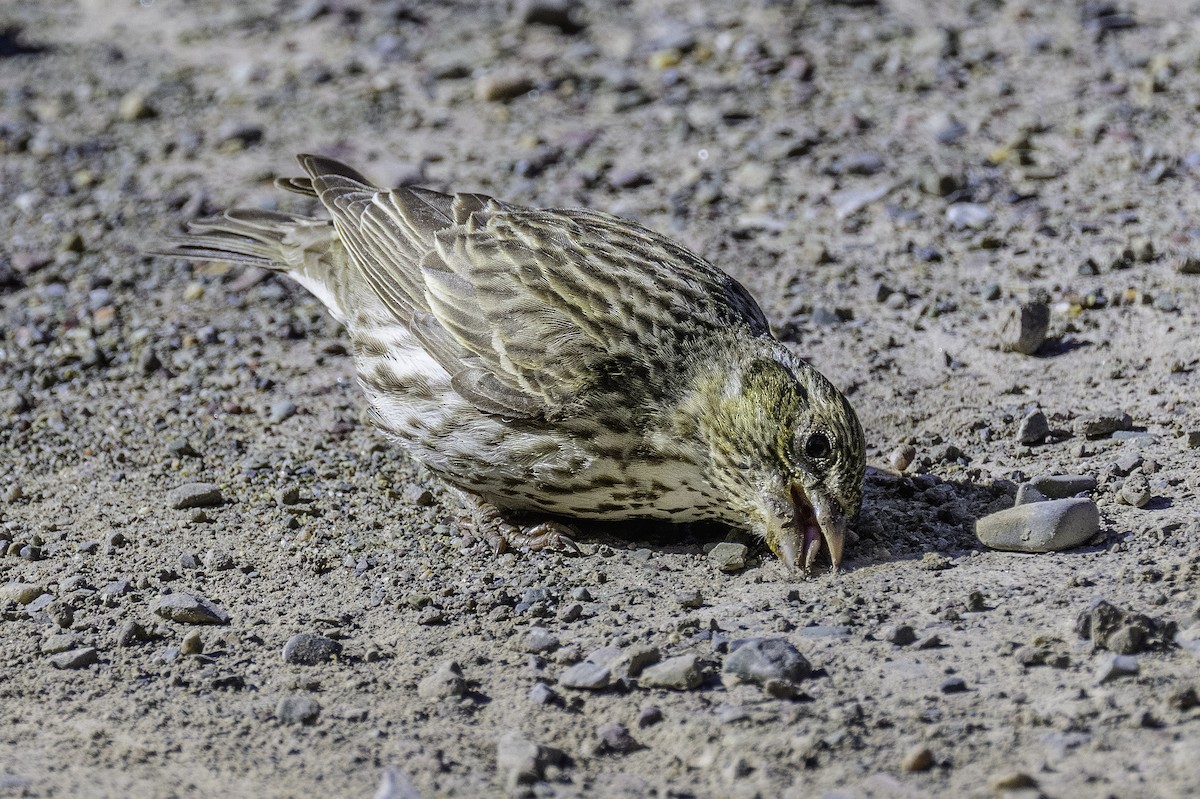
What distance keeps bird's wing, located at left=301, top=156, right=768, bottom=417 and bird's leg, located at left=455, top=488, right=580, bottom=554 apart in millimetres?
517

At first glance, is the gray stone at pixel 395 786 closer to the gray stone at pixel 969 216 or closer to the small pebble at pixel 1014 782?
the small pebble at pixel 1014 782

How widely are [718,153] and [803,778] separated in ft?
17.7

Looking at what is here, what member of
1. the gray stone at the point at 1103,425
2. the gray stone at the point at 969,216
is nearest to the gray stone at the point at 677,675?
the gray stone at the point at 1103,425

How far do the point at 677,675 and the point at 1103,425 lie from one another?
2331 millimetres

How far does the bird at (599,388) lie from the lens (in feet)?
16.2

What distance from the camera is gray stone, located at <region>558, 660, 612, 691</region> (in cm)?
436

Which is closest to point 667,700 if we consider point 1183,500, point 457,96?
point 1183,500

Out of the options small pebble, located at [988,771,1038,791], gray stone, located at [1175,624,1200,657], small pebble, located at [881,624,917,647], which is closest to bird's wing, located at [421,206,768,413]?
small pebble, located at [881,624,917,647]

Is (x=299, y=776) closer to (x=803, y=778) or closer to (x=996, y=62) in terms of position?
(x=803, y=778)

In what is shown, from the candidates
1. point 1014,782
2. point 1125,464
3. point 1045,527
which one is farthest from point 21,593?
point 1125,464

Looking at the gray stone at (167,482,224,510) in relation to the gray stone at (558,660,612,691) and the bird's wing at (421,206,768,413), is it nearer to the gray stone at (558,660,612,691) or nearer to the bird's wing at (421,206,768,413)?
the bird's wing at (421,206,768,413)

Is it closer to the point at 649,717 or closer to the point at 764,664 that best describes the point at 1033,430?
the point at 764,664

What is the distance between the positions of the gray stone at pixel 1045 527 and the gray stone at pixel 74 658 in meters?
3.11

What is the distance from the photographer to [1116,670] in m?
4.07
